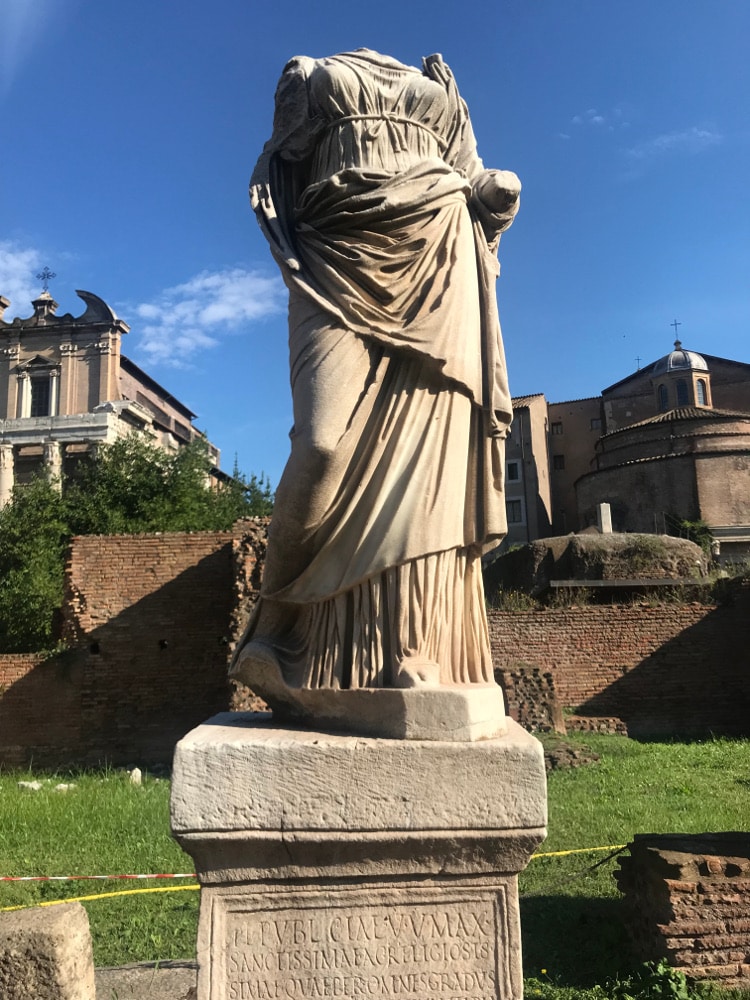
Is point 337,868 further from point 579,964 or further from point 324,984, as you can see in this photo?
point 579,964

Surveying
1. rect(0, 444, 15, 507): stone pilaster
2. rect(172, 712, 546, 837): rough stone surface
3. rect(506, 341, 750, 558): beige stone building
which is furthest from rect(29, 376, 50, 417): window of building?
rect(172, 712, 546, 837): rough stone surface

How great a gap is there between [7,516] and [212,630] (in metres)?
9.41

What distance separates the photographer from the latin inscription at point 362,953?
5.98ft

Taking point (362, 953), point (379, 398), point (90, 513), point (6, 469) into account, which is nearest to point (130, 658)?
point (90, 513)

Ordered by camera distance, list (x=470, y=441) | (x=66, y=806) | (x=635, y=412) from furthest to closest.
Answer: (x=635, y=412) → (x=66, y=806) → (x=470, y=441)

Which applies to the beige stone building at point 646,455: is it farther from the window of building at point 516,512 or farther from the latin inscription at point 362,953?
the latin inscription at point 362,953

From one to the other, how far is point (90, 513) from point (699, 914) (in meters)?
19.2

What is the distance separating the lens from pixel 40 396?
33594 mm

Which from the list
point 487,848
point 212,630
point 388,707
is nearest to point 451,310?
point 388,707

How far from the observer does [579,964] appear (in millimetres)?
4332

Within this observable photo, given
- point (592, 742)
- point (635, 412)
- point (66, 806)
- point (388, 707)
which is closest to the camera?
point (388, 707)

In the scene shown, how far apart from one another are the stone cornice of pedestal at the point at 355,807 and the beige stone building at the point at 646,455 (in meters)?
28.3

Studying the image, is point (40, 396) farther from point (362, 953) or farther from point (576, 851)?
point (362, 953)

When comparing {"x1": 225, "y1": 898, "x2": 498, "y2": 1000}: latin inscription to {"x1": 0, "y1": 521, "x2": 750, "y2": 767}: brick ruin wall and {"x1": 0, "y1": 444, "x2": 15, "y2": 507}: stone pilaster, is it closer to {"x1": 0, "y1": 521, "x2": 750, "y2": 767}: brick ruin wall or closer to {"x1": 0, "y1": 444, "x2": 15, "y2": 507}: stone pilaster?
{"x1": 0, "y1": 521, "x2": 750, "y2": 767}: brick ruin wall
